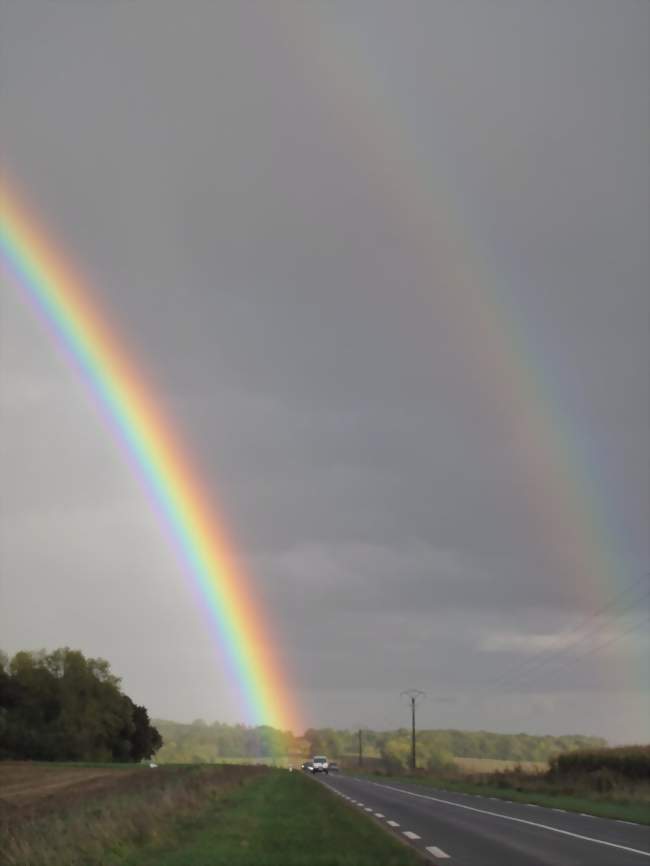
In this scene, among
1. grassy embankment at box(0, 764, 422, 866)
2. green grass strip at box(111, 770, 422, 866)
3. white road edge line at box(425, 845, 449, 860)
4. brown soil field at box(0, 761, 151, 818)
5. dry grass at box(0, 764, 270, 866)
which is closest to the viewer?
green grass strip at box(111, 770, 422, 866)

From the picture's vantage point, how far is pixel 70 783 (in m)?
63.8

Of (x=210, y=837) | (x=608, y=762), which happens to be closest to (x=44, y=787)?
(x=608, y=762)

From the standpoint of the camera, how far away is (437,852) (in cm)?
2008

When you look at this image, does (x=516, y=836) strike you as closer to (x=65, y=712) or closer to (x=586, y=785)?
(x=586, y=785)

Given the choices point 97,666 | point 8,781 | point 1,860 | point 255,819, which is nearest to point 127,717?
point 97,666

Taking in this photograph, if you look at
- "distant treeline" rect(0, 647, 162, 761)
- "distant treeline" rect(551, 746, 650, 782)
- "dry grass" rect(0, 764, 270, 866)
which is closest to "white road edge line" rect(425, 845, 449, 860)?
"dry grass" rect(0, 764, 270, 866)

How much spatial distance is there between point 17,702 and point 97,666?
434 inches

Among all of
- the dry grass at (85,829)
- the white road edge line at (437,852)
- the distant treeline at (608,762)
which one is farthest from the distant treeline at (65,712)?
the white road edge line at (437,852)

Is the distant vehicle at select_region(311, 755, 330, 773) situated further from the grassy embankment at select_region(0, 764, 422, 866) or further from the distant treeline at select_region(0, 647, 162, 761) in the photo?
the grassy embankment at select_region(0, 764, 422, 866)

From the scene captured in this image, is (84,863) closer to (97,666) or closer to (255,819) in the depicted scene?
(255,819)

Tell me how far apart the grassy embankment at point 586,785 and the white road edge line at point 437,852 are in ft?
39.4

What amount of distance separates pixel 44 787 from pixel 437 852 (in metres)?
46.0

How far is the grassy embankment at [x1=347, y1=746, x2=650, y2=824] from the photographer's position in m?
41.3

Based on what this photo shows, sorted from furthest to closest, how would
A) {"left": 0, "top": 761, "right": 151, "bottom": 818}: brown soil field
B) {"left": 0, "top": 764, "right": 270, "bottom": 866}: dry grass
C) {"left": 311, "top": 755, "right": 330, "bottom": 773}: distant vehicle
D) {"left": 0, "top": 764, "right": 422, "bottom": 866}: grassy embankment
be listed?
{"left": 311, "top": 755, "right": 330, "bottom": 773}: distant vehicle, {"left": 0, "top": 761, "right": 151, "bottom": 818}: brown soil field, {"left": 0, "top": 764, "right": 270, "bottom": 866}: dry grass, {"left": 0, "top": 764, "right": 422, "bottom": 866}: grassy embankment
